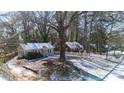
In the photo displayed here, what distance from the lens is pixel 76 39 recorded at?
258 cm

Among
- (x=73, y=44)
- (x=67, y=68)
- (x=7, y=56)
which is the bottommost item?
(x=67, y=68)

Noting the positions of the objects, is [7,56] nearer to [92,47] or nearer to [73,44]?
[73,44]

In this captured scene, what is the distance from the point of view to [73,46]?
2.57 meters

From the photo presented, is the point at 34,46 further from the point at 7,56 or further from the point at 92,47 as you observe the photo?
the point at 92,47

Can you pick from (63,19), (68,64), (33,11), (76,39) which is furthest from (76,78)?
(33,11)

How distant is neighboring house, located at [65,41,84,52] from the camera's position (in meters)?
2.57

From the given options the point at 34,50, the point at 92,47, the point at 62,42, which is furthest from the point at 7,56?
the point at 92,47

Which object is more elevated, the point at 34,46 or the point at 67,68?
the point at 34,46

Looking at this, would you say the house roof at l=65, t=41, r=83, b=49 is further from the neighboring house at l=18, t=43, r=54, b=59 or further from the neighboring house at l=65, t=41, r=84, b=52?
the neighboring house at l=18, t=43, r=54, b=59

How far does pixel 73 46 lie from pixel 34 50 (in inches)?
13.5

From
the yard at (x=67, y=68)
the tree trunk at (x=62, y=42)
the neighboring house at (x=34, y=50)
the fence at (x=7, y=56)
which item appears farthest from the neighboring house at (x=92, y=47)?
the fence at (x=7, y=56)

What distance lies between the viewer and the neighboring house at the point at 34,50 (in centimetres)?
260

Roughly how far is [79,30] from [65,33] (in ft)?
0.40
